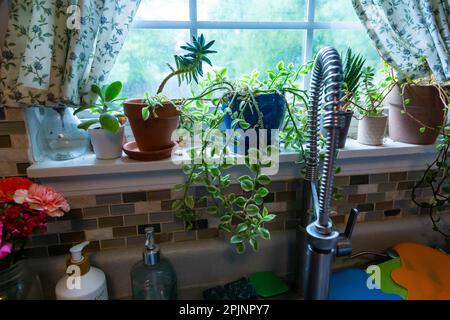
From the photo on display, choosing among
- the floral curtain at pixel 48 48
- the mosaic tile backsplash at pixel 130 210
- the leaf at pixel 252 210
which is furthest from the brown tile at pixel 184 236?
the floral curtain at pixel 48 48

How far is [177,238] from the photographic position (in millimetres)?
879

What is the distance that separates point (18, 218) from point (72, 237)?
0.72 feet

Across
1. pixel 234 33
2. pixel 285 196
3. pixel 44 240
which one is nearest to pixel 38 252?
pixel 44 240

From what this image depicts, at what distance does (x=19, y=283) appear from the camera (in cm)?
67

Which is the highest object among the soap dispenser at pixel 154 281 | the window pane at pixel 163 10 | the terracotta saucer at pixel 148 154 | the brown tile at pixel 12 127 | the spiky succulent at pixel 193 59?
the window pane at pixel 163 10

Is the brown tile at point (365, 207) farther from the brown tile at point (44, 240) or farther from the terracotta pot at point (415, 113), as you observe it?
the brown tile at point (44, 240)

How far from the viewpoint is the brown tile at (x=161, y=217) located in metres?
0.84

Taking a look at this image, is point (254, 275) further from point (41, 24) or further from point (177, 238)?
point (41, 24)

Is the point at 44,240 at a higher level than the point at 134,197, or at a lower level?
lower

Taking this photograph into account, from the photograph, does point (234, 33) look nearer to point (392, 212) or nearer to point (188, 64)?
point (188, 64)

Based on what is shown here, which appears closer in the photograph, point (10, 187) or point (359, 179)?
point (10, 187)

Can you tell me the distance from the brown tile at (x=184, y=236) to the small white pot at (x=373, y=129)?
57cm

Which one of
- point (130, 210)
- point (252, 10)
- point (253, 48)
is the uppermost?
point (252, 10)

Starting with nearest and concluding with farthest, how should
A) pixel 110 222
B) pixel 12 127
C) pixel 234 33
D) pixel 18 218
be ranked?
pixel 18 218 → pixel 12 127 → pixel 110 222 → pixel 234 33
